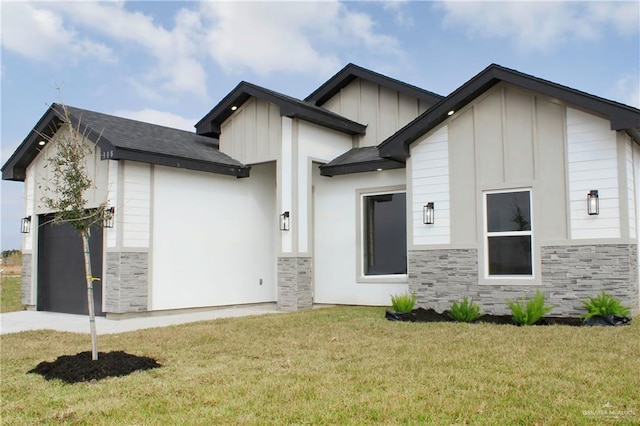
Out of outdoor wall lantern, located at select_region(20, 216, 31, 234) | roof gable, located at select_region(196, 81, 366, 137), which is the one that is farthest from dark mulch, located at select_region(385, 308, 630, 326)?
outdoor wall lantern, located at select_region(20, 216, 31, 234)

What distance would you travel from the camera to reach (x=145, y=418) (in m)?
4.54

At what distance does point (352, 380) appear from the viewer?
555 centimetres

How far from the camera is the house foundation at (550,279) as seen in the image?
9.28m

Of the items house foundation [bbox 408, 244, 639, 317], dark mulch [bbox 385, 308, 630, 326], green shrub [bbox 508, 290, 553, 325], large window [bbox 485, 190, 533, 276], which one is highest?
large window [bbox 485, 190, 533, 276]

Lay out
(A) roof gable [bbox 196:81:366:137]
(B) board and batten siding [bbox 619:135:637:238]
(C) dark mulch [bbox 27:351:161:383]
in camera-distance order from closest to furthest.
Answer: (C) dark mulch [bbox 27:351:161:383]
(B) board and batten siding [bbox 619:135:637:238]
(A) roof gable [bbox 196:81:366:137]

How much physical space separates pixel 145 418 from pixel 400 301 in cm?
663

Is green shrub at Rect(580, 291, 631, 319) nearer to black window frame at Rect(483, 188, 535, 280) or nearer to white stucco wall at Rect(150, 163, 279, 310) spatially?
black window frame at Rect(483, 188, 535, 280)

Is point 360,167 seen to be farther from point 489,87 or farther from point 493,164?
point 489,87

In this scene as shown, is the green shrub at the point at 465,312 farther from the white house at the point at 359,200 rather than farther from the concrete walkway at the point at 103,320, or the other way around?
the concrete walkway at the point at 103,320

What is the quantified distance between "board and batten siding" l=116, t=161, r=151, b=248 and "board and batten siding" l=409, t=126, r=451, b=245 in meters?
5.90

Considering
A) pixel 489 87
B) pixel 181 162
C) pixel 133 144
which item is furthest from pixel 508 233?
pixel 133 144

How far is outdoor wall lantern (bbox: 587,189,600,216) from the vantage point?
30.7ft

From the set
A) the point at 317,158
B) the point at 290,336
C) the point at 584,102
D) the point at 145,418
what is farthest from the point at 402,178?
the point at 145,418

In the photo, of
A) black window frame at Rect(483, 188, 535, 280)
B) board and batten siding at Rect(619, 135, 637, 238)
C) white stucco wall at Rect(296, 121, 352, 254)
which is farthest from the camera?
white stucco wall at Rect(296, 121, 352, 254)
